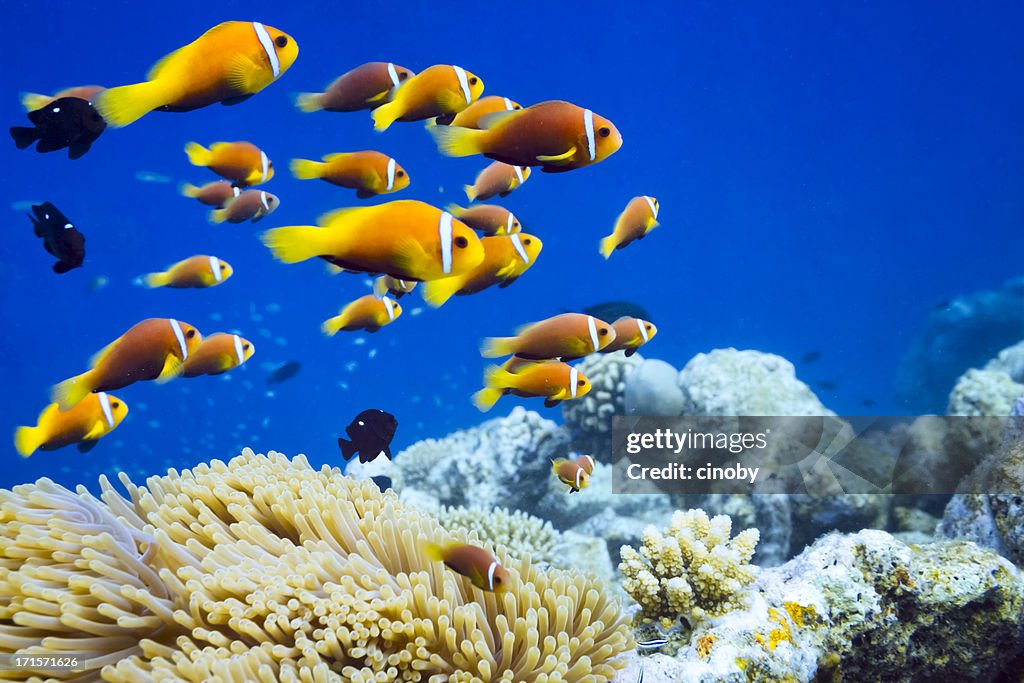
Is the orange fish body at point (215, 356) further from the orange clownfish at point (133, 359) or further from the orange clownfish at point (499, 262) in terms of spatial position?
the orange clownfish at point (499, 262)

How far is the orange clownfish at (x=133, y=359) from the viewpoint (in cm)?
294

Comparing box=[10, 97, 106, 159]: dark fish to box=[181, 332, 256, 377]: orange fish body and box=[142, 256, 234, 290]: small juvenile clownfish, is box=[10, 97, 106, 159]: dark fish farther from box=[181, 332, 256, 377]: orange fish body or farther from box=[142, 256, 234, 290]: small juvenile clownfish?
box=[142, 256, 234, 290]: small juvenile clownfish

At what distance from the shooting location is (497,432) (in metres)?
7.20

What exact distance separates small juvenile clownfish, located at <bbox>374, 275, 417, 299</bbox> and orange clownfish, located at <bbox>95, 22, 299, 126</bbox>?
3.64ft

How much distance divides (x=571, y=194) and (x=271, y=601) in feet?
131

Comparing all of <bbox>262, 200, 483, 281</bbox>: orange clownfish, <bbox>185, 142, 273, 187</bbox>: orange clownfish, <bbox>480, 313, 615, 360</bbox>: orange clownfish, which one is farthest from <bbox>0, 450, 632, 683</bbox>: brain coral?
<bbox>185, 142, 273, 187</bbox>: orange clownfish

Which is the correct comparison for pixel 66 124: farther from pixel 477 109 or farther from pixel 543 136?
pixel 543 136

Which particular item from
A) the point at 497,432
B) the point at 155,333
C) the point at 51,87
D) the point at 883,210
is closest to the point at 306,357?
the point at 51,87

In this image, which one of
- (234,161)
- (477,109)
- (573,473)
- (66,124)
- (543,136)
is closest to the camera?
(543,136)

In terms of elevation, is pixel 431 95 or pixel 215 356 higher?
pixel 431 95

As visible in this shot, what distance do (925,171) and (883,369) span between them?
1740cm

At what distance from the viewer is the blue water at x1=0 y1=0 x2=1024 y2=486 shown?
28578mm

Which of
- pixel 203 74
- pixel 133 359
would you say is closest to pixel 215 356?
pixel 133 359

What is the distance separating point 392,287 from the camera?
142 inches
